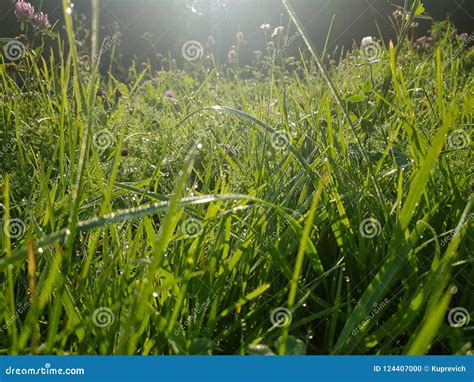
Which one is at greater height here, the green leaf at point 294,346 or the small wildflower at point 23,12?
the small wildflower at point 23,12

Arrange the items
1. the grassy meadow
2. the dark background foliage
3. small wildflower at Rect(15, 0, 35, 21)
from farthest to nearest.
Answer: the dark background foliage
small wildflower at Rect(15, 0, 35, 21)
the grassy meadow

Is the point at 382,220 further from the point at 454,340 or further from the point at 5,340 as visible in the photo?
the point at 5,340

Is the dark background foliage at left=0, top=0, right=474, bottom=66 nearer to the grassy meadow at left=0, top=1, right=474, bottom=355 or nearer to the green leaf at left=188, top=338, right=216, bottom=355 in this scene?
the grassy meadow at left=0, top=1, right=474, bottom=355

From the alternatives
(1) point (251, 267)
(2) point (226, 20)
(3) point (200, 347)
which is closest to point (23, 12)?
(1) point (251, 267)

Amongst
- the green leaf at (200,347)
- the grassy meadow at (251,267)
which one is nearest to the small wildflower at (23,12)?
the grassy meadow at (251,267)

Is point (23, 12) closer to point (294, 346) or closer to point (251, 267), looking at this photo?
point (251, 267)

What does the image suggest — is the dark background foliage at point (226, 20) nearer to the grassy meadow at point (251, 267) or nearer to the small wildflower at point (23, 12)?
the small wildflower at point (23, 12)

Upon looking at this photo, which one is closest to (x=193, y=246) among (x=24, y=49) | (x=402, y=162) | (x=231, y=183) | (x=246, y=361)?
(x=246, y=361)

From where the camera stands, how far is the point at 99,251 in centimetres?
118

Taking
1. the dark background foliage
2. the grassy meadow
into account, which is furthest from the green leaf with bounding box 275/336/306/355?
the dark background foliage

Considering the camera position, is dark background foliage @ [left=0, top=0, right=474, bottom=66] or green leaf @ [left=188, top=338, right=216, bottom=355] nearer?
green leaf @ [left=188, top=338, right=216, bottom=355]

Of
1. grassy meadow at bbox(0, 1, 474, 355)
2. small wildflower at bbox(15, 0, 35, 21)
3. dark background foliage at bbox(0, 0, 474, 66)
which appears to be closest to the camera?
grassy meadow at bbox(0, 1, 474, 355)

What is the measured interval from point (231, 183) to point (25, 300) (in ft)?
1.60

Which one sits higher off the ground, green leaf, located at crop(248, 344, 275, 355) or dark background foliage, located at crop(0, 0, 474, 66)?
dark background foliage, located at crop(0, 0, 474, 66)
